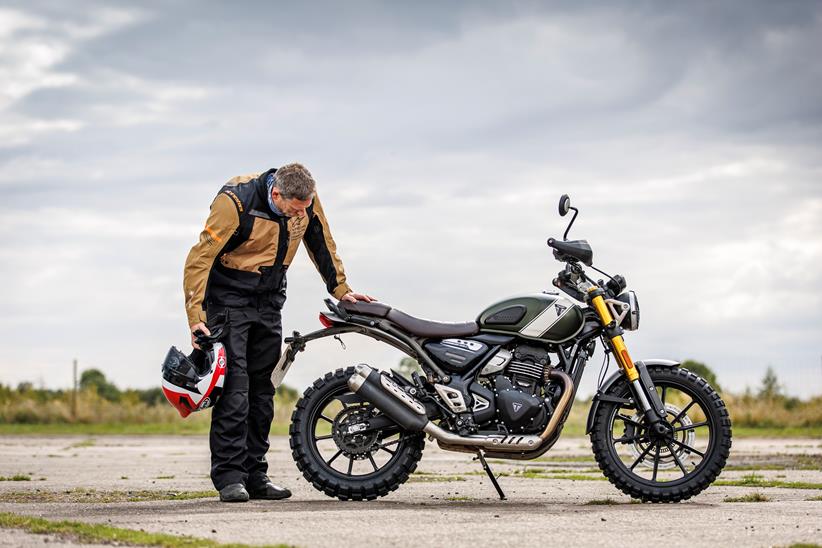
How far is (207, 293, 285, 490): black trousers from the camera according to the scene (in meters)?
8.51

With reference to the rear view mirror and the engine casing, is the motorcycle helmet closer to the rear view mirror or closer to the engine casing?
the engine casing

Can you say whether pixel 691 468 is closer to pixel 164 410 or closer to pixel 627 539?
pixel 627 539

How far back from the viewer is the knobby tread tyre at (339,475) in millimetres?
8375

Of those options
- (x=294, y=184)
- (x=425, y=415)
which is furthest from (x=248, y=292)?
(x=425, y=415)

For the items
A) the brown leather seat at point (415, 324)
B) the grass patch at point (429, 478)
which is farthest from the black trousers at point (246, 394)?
the grass patch at point (429, 478)

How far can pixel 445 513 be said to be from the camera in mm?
7289

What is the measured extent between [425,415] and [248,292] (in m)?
1.66

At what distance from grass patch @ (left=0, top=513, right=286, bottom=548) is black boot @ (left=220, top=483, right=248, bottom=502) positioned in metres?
1.66

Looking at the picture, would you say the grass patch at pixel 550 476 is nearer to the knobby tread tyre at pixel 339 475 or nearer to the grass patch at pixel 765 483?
the grass patch at pixel 765 483

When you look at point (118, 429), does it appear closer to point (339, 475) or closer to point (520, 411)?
point (339, 475)

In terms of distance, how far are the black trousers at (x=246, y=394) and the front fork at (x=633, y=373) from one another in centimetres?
248

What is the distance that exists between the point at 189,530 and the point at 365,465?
282 cm

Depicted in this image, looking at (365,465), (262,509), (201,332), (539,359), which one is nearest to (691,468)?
(539,359)

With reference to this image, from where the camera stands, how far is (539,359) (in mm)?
8430
